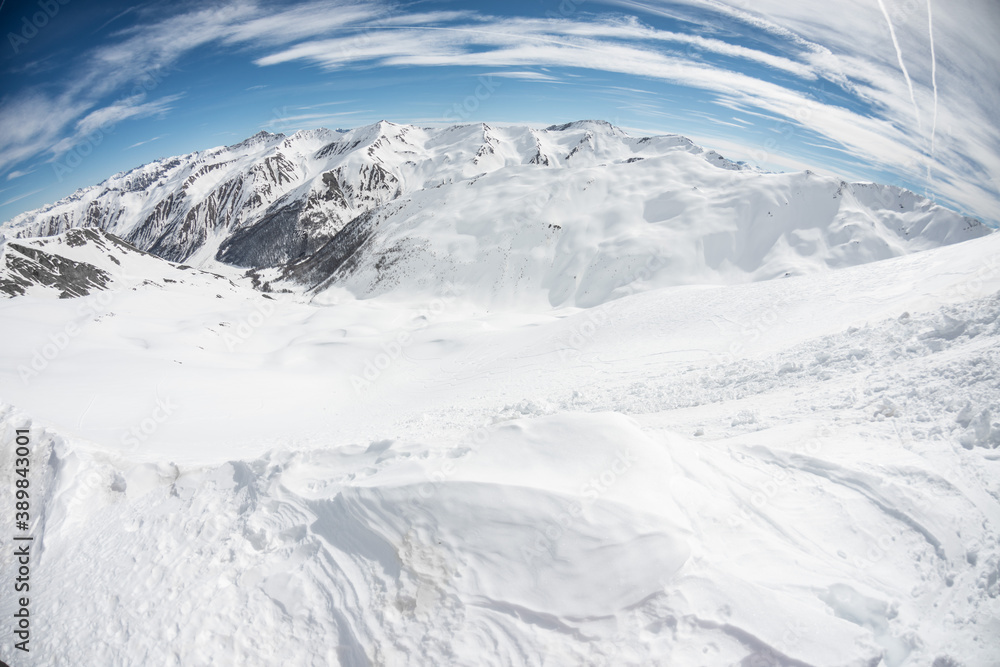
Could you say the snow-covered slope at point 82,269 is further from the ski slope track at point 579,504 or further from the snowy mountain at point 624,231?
the ski slope track at point 579,504

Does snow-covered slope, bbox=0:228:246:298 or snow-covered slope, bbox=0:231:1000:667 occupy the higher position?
snow-covered slope, bbox=0:231:1000:667

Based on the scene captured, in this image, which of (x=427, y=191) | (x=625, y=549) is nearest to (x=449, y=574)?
(x=625, y=549)

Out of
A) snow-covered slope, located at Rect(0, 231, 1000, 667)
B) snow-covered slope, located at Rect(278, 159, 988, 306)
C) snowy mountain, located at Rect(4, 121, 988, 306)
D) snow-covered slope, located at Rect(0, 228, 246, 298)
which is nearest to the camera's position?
snow-covered slope, located at Rect(0, 231, 1000, 667)

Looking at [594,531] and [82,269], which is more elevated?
[594,531]

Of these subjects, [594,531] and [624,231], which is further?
[624,231]

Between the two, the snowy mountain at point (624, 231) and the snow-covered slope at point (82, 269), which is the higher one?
the snowy mountain at point (624, 231)

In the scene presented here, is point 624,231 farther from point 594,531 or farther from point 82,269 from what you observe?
point 82,269

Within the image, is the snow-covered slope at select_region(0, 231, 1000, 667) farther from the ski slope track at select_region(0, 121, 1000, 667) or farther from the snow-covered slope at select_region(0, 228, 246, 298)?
the snow-covered slope at select_region(0, 228, 246, 298)

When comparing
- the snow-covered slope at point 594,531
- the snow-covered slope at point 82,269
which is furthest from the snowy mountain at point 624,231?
the snow-covered slope at point 594,531

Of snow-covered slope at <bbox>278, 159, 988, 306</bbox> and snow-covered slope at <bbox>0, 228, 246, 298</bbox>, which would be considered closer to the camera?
snow-covered slope at <bbox>0, 228, 246, 298</bbox>

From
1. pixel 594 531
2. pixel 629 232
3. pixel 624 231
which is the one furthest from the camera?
pixel 624 231

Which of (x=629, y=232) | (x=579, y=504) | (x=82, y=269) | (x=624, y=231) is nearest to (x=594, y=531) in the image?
(x=579, y=504)

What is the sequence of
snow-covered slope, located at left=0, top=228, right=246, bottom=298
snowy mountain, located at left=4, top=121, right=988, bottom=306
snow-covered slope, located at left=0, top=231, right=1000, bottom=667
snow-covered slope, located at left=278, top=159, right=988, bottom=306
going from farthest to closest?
1. snowy mountain, located at left=4, top=121, right=988, bottom=306
2. snow-covered slope, located at left=278, top=159, right=988, bottom=306
3. snow-covered slope, located at left=0, top=228, right=246, bottom=298
4. snow-covered slope, located at left=0, top=231, right=1000, bottom=667

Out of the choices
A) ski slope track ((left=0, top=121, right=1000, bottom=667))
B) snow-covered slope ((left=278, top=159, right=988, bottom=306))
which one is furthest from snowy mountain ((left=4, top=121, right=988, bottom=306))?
ski slope track ((left=0, top=121, right=1000, bottom=667))
